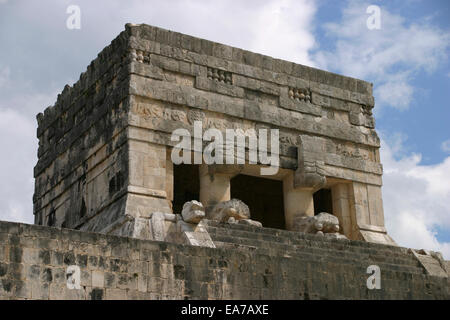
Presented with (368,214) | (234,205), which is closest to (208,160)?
(234,205)

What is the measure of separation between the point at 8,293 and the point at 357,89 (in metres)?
12.6

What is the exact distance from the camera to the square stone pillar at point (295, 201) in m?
20.1

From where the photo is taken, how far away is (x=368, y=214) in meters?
20.8

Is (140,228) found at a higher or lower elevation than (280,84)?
lower

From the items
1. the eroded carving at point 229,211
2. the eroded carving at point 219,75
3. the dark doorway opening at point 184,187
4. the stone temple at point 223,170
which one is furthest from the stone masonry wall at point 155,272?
the dark doorway opening at point 184,187

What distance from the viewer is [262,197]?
81.8 feet

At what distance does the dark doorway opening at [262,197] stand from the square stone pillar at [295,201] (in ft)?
14.3

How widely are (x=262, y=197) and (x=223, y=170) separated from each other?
5949 millimetres

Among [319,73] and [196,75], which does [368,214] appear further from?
[196,75]

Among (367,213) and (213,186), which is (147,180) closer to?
(213,186)

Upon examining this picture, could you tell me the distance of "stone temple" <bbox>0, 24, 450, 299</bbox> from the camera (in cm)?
1441

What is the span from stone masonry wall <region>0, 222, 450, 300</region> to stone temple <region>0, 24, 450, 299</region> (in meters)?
0.03

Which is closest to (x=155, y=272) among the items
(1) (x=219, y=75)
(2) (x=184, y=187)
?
(1) (x=219, y=75)
